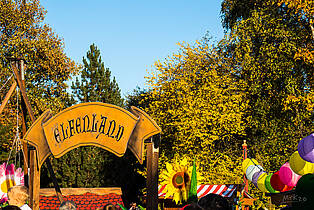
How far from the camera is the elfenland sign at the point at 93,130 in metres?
8.27

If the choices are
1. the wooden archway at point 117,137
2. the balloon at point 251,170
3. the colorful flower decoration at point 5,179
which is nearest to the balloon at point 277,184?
the balloon at point 251,170

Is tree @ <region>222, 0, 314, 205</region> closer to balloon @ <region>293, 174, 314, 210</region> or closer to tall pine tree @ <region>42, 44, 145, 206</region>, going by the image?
tall pine tree @ <region>42, 44, 145, 206</region>

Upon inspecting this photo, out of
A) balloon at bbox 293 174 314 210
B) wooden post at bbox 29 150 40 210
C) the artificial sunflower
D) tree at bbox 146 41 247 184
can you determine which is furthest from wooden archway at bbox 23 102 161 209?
tree at bbox 146 41 247 184

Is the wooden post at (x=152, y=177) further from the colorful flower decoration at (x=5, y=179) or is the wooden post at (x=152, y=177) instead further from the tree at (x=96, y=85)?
the tree at (x=96, y=85)

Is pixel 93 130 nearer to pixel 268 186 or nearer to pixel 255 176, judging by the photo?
pixel 268 186

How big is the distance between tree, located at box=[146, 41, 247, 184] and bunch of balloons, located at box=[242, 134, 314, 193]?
6781mm

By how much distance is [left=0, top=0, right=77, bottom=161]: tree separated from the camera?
23688mm

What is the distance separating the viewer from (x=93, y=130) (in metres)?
8.62

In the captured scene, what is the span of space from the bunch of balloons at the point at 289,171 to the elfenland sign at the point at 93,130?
279cm

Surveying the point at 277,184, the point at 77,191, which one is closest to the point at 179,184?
the point at 277,184

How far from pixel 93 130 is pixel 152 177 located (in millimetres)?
1716

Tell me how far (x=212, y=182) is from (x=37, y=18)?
1503 cm

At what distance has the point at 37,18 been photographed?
2567cm

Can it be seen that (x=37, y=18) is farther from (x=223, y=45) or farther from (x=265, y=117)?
(x=265, y=117)
